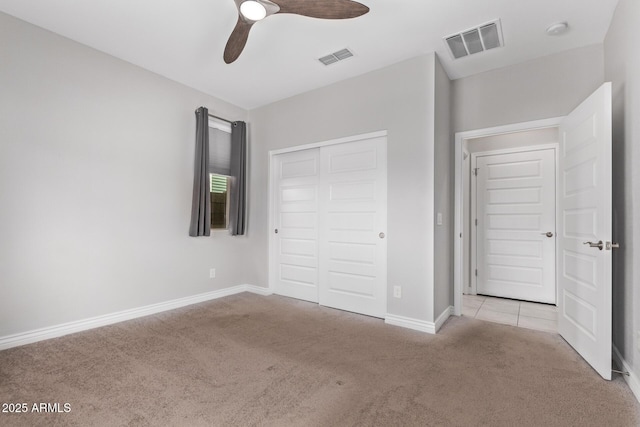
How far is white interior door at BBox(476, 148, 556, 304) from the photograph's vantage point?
160 inches

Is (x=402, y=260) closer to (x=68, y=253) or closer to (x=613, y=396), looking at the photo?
(x=613, y=396)

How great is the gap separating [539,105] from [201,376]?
384 centimetres

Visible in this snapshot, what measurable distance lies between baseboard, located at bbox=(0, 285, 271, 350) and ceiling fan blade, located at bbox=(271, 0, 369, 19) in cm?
324

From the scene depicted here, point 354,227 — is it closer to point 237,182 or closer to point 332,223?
point 332,223

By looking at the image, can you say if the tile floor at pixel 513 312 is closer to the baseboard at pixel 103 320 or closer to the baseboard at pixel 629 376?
the baseboard at pixel 629 376

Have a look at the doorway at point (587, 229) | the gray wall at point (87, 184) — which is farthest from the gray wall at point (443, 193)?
the gray wall at point (87, 184)

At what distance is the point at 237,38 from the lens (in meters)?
2.26

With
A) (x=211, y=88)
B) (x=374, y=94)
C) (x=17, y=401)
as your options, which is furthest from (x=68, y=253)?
(x=374, y=94)

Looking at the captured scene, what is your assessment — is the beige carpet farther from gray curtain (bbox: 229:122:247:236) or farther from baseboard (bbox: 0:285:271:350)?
gray curtain (bbox: 229:122:247:236)

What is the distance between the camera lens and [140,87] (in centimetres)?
338

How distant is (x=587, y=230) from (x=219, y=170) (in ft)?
13.0

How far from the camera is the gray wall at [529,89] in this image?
112 inches

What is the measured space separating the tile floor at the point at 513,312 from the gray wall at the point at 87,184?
3525 mm

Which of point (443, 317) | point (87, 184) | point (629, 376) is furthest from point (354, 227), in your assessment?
point (87, 184)
